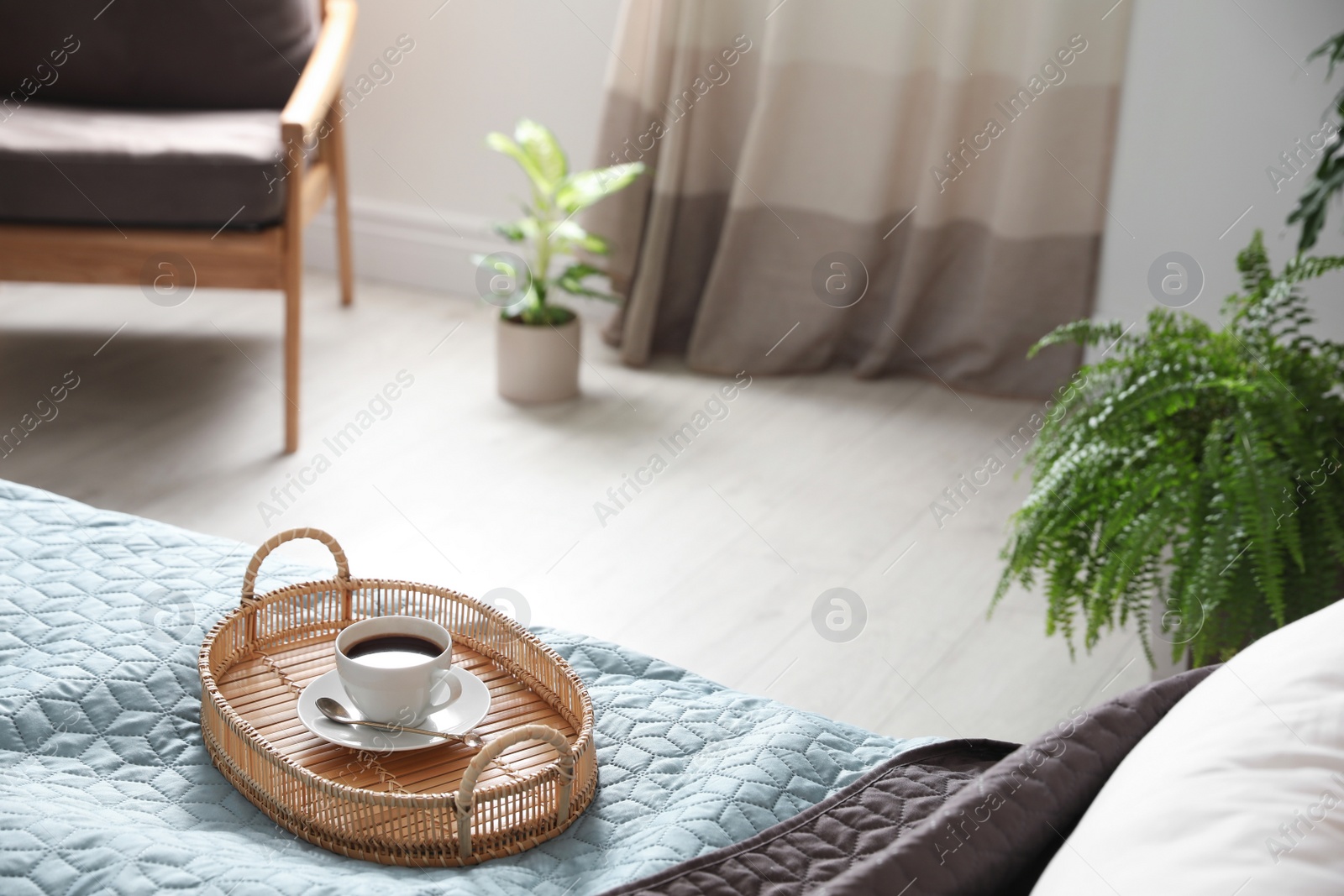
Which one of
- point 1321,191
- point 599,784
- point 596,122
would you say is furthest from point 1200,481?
point 596,122

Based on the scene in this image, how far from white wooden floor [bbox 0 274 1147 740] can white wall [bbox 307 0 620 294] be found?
28cm

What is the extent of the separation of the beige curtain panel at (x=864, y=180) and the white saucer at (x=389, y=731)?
185cm

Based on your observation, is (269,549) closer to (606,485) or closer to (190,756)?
(190,756)

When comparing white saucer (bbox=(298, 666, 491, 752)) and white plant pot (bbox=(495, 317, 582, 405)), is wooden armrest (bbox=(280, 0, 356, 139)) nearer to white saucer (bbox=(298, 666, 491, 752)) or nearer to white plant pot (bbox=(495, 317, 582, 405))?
white plant pot (bbox=(495, 317, 582, 405))

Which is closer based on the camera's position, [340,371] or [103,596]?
[103,596]

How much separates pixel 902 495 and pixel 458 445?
826mm

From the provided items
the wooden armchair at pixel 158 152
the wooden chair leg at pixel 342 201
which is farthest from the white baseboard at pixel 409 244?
the wooden armchair at pixel 158 152

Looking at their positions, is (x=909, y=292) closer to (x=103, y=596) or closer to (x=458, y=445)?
(x=458, y=445)

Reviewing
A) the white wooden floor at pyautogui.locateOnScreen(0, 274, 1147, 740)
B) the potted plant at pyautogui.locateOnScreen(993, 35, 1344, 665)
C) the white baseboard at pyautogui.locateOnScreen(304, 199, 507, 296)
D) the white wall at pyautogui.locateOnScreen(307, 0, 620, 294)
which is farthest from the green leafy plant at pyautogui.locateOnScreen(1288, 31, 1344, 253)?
the white baseboard at pyautogui.locateOnScreen(304, 199, 507, 296)

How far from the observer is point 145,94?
97.2 inches

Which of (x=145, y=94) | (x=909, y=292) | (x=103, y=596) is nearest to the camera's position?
(x=103, y=596)

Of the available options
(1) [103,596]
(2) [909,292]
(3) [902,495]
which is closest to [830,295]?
(2) [909,292]

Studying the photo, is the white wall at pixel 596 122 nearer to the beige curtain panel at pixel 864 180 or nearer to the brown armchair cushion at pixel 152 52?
the beige curtain panel at pixel 864 180

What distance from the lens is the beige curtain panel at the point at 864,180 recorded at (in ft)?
8.14
